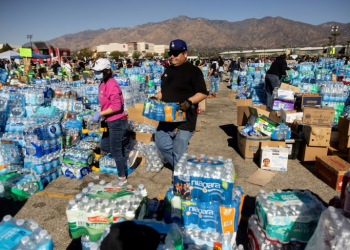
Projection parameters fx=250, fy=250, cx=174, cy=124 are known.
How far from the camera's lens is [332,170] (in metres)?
4.68

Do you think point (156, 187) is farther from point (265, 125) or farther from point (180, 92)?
point (265, 125)

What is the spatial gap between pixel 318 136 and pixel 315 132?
0.13 m

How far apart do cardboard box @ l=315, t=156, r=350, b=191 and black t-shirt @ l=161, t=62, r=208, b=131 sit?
2866mm

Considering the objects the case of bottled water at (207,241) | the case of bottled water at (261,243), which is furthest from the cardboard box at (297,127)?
the case of bottled water at (207,241)

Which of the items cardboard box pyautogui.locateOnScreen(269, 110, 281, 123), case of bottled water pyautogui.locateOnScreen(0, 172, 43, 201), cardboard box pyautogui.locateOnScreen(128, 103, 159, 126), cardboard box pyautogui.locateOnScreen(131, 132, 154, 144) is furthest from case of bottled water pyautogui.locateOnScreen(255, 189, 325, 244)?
cardboard box pyautogui.locateOnScreen(128, 103, 159, 126)

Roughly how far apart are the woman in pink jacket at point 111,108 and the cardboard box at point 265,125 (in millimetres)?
3217

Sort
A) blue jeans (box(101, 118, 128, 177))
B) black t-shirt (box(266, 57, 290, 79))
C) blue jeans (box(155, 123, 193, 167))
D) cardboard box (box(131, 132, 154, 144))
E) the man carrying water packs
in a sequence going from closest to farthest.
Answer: the man carrying water packs → blue jeans (box(155, 123, 193, 167)) → blue jeans (box(101, 118, 128, 177)) → cardboard box (box(131, 132, 154, 144)) → black t-shirt (box(266, 57, 290, 79))

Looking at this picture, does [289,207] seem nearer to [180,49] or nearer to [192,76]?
[192,76]

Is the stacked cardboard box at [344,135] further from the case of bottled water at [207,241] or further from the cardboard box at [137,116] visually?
the cardboard box at [137,116]

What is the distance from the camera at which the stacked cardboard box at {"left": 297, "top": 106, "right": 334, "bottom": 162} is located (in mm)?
5531

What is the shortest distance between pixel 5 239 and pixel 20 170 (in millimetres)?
3539

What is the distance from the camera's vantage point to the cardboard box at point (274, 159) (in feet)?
17.6

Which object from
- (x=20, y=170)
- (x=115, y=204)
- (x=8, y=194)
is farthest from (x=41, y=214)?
(x=115, y=204)

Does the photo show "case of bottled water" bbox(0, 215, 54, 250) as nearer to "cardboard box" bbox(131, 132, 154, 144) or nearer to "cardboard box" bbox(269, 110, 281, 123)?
"cardboard box" bbox(131, 132, 154, 144)
